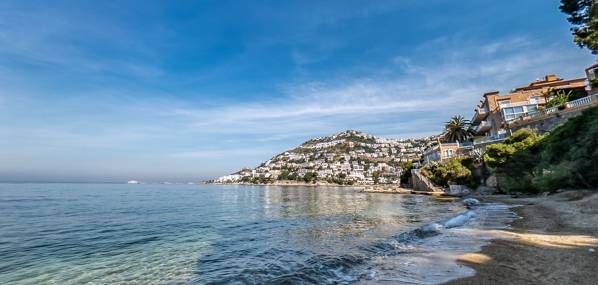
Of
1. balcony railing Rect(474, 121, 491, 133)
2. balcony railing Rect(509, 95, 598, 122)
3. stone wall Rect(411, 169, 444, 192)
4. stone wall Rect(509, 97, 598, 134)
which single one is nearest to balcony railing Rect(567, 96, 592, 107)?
balcony railing Rect(509, 95, 598, 122)

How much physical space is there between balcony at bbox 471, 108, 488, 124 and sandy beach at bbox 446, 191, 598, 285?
4807 cm

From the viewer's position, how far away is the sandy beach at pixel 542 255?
7003 mm

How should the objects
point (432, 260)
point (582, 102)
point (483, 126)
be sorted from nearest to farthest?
point (432, 260)
point (582, 102)
point (483, 126)

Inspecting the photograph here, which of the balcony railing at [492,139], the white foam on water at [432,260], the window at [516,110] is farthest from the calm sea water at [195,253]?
the window at [516,110]

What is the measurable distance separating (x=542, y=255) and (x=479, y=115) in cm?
5935

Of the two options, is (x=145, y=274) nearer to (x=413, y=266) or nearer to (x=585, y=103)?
(x=413, y=266)

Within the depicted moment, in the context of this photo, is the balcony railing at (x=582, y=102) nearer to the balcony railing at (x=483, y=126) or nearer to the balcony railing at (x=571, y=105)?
the balcony railing at (x=571, y=105)

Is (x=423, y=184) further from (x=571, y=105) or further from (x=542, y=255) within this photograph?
(x=542, y=255)

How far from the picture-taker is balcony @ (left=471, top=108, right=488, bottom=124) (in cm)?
5717

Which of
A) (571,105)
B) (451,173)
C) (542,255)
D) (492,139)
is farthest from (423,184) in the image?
(542,255)

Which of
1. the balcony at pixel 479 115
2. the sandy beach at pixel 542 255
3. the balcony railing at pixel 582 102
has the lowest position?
the sandy beach at pixel 542 255

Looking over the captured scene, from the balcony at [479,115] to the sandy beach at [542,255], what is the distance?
48.1 metres

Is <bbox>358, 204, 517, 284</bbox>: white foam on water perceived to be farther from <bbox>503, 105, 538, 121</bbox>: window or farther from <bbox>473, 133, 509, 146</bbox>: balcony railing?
<bbox>503, 105, 538, 121</bbox>: window

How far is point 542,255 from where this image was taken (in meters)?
8.79
